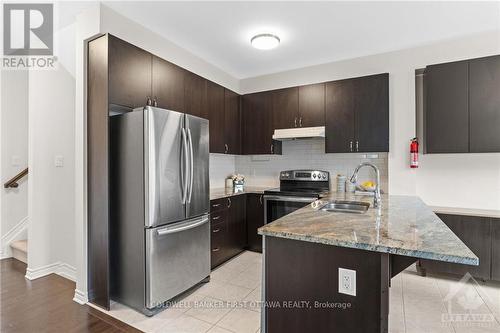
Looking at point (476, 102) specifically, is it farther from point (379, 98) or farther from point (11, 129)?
point (11, 129)

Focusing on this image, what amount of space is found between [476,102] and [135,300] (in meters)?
3.87

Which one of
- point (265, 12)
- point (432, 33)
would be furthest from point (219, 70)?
point (432, 33)

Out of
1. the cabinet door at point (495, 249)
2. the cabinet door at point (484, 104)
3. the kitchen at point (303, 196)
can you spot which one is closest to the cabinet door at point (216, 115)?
the kitchen at point (303, 196)

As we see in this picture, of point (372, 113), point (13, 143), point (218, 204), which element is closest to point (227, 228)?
point (218, 204)

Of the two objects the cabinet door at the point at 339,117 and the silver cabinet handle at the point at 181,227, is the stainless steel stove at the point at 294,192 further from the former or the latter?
the silver cabinet handle at the point at 181,227

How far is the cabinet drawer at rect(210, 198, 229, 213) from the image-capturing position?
310cm

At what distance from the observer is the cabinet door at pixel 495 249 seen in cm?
256

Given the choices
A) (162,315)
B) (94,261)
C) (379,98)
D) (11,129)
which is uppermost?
(379,98)

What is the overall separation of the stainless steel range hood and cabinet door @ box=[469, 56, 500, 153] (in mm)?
1583

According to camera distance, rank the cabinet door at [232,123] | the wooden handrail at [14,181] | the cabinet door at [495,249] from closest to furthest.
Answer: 1. the cabinet door at [495,249]
2. the wooden handrail at [14,181]
3. the cabinet door at [232,123]

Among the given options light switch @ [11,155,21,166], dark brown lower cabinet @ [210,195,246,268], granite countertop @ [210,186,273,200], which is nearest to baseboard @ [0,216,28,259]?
light switch @ [11,155,21,166]

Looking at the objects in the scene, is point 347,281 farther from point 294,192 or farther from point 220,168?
point 220,168

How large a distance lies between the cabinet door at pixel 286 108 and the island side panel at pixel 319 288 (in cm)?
262

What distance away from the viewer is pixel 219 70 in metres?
3.90
